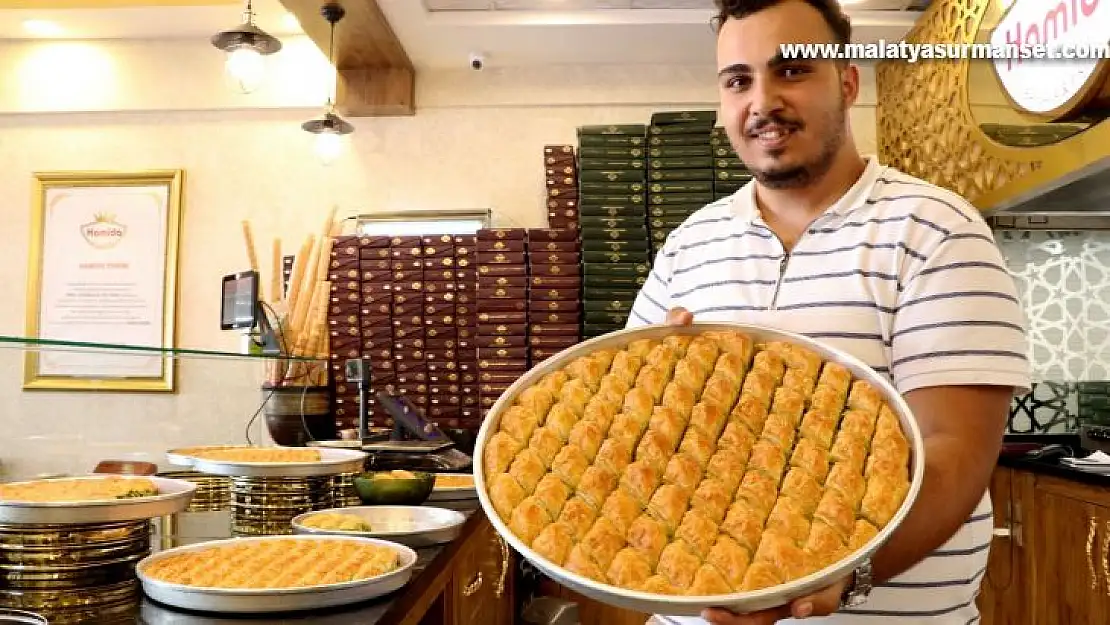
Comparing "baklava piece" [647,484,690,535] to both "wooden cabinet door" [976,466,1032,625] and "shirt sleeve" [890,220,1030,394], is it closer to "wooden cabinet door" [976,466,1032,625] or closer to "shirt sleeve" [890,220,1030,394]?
"shirt sleeve" [890,220,1030,394]

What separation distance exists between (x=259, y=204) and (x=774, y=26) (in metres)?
3.95

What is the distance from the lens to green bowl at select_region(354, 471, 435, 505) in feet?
6.06

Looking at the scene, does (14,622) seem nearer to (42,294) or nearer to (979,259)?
(979,259)

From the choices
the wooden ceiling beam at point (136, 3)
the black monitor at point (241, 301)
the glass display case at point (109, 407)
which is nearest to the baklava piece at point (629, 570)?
the glass display case at point (109, 407)

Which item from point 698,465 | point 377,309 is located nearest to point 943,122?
point 377,309

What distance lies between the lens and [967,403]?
1049 millimetres

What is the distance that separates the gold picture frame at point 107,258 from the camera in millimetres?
4570

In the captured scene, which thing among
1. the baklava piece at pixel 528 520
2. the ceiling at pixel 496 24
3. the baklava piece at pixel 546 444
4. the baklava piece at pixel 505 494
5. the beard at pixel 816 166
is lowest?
the baklava piece at pixel 528 520

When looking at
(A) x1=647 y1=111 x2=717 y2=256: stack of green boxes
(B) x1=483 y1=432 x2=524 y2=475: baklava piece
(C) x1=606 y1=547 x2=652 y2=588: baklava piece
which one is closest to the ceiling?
(A) x1=647 y1=111 x2=717 y2=256: stack of green boxes

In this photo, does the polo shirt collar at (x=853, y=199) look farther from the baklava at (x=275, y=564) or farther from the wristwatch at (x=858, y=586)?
the baklava at (x=275, y=564)

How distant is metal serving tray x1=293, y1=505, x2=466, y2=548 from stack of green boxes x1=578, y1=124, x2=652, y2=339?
211cm

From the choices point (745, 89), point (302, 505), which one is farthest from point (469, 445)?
point (745, 89)

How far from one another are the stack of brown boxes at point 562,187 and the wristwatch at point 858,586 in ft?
10.3

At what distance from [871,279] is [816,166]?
0.21m
